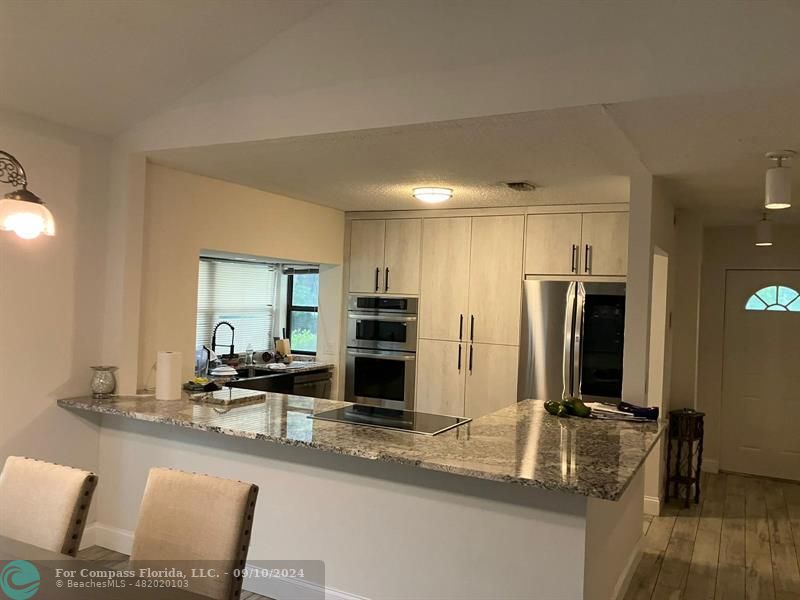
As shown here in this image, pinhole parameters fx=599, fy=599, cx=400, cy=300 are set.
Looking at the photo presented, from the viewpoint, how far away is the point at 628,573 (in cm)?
331

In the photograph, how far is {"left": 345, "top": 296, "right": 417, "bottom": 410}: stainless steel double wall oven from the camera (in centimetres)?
511

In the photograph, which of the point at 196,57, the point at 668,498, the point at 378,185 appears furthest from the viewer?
the point at 668,498

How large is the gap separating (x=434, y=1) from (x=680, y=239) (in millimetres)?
3394

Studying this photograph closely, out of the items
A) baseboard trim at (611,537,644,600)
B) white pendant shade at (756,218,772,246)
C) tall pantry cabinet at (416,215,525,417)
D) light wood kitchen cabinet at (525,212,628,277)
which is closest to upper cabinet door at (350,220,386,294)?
tall pantry cabinet at (416,215,525,417)

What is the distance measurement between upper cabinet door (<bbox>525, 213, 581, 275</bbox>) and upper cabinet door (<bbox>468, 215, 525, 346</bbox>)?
0.28ft

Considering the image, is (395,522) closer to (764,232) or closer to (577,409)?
(577,409)

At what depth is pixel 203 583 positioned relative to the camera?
1750 millimetres

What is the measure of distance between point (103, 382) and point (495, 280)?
112 inches

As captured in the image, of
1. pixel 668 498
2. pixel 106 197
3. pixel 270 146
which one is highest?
pixel 270 146

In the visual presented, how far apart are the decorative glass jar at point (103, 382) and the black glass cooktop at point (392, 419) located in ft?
4.00

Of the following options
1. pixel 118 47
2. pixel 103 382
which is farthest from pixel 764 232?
pixel 103 382

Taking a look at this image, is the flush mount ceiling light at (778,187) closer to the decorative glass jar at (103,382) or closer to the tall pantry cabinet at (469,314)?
the tall pantry cabinet at (469,314)

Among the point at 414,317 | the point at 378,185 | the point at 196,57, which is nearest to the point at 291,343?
the point at 414,317

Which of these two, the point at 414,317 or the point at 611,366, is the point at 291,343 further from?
the point at 611,366
